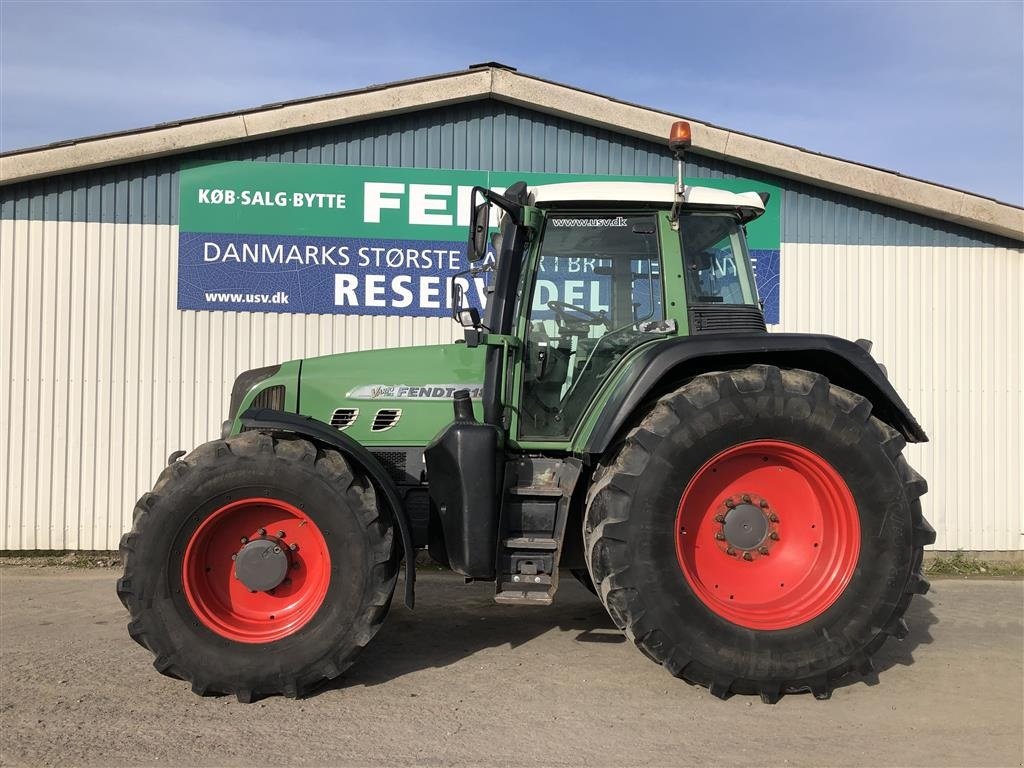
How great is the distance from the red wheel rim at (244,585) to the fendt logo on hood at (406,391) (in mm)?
869

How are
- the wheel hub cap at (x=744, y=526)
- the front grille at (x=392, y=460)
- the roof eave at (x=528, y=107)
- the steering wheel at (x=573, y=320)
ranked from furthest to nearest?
the roof eave at (x=528, y=107), the front grille at (x=392, y=460), the steering wheel at (x=573, y=320), the wheel hub cap at (x=744, y=526)

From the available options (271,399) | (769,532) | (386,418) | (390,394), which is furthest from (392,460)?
(769,532)

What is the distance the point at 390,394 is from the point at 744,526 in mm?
2075

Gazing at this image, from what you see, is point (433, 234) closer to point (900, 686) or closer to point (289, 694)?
point (289, 694)

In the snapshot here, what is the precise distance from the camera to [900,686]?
421 centimetres

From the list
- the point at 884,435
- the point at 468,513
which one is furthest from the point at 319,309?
the point at 884,435

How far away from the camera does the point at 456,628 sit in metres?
5.21

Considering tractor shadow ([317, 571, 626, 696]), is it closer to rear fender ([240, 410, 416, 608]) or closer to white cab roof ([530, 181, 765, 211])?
rear fender ([240, 410, 416, 608])

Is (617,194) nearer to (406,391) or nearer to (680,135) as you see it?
(680,135)

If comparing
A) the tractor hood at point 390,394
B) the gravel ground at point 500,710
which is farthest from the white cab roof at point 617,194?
the gravel ground at point 500,710

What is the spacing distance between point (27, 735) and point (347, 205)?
5.10 metres

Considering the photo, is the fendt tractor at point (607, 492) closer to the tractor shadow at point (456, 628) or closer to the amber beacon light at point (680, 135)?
the amber beacon light at point (680, 135)

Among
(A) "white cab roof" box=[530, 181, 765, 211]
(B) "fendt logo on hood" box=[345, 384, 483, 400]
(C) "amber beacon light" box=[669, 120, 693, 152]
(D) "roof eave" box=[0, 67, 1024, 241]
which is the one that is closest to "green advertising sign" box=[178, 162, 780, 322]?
(D) "roof eave" box=[0, 67, 1024, 241]

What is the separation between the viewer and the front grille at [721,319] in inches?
170
